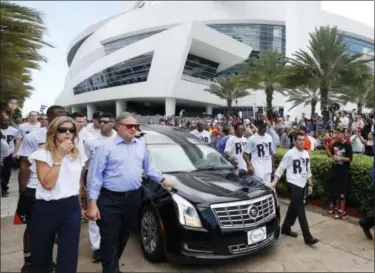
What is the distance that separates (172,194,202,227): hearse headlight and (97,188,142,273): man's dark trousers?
22.5 inches

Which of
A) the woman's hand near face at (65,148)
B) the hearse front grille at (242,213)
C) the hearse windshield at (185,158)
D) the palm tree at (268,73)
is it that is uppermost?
the palm tree at (268,73)

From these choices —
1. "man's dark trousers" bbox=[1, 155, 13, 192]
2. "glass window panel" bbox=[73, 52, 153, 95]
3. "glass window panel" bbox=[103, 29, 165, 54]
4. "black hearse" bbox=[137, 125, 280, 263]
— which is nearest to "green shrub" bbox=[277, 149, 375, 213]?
"black hearse" bbox=[137, 125, 280, 263]

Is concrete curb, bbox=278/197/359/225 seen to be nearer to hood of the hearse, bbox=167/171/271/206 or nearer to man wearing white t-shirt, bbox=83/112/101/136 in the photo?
hood of the hearse, bbox=167/171/271/206

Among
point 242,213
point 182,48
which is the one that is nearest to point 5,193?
point 242,213

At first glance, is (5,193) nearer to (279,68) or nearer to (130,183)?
(130,183)

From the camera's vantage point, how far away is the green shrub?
5.75 m

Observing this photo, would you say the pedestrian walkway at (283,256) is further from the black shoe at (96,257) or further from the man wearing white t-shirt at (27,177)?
the man wearing white t-shirt at (27,177)

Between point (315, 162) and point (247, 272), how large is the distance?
3554 mm

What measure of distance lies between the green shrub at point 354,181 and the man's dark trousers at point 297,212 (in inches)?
61.8

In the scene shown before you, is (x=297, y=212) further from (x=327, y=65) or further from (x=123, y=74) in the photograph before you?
(x=123, y=74)

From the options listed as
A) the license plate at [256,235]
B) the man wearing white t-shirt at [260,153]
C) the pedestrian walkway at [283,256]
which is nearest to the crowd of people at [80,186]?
the pedestrian walkway at [283,256]

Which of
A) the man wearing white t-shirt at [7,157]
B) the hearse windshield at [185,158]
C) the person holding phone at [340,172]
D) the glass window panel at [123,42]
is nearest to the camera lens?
the hearse windshield at [185,158]

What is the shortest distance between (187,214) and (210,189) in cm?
49

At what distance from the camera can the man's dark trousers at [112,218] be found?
11.1ft
